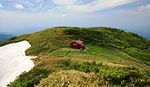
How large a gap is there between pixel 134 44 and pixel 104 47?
24.8m

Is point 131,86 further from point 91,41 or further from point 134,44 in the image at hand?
point 134,44

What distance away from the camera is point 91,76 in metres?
24.3

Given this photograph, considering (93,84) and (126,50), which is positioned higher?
(93,84)

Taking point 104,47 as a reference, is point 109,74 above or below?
above

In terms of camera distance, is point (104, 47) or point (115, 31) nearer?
point (104, 47)

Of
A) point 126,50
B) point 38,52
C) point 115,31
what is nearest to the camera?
point 38,52

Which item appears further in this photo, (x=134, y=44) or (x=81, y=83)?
(x=134, y=44)

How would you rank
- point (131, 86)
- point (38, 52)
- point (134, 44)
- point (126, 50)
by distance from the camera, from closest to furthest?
point (131, 86) → point (38, 52) → point (126, 50) → point (134, 44)

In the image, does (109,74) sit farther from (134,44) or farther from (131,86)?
(134,44)

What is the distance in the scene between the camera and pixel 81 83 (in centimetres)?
2247

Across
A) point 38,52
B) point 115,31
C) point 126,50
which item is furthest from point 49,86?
point 115,31

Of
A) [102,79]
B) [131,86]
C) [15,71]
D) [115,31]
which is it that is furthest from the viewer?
[115,31]

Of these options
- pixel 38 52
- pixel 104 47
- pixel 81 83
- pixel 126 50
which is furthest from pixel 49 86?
pixel 126 50

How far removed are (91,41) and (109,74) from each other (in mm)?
47177
